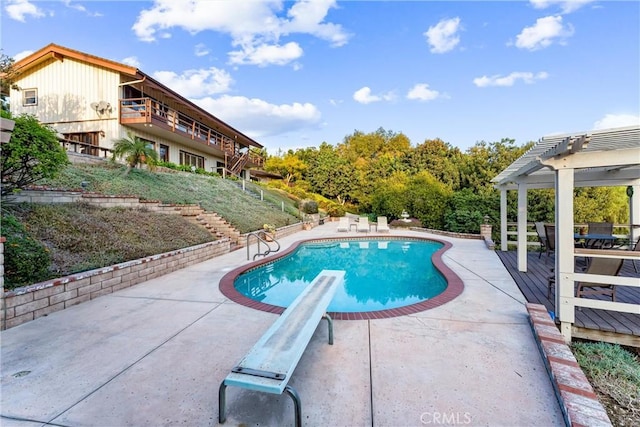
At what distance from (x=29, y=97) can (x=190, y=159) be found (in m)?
9.00

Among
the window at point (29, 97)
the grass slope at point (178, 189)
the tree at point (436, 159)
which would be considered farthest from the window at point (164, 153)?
the tree at point (436, 159)

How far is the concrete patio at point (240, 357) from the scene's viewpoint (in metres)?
2.31

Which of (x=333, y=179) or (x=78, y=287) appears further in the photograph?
(x=333, y=179)

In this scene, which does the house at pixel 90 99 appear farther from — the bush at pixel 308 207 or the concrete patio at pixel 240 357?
the concrete patio at pixel 240 357

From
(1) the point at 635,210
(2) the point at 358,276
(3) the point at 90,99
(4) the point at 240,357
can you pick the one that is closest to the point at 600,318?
(4) the point at 240,357

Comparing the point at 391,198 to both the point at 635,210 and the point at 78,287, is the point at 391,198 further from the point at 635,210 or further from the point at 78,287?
the point at 78,287

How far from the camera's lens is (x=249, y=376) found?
2.03m

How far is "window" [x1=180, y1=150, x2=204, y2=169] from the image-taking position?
20.5 m

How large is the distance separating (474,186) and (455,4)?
1327cm

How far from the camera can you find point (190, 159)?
2155cm

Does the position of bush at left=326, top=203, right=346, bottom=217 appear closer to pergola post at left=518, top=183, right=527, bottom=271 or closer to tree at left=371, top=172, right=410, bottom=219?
tree at left=371, top=172, right=410, bottom=219

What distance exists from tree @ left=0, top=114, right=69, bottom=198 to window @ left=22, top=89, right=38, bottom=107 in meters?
15.8

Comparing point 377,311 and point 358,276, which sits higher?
point 377,311

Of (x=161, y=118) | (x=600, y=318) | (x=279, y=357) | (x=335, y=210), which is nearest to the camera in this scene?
(x=279, y=357)
